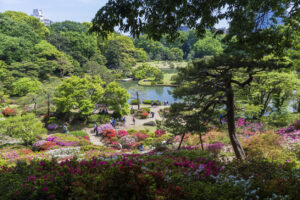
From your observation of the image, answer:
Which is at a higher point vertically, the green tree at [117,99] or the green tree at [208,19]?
the green tree at [208,19]

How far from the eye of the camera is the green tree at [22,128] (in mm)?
11438

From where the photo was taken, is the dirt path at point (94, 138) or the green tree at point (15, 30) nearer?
the dirt path at point (94, 138)

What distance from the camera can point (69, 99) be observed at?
52.7 feet

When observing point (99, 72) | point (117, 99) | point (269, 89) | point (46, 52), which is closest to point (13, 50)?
point (46, 52)

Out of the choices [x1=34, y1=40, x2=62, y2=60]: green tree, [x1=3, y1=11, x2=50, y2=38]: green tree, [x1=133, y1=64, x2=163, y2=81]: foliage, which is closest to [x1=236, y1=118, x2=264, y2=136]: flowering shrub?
[x1=133, y1=64, x2=163, y2=81]: foliage

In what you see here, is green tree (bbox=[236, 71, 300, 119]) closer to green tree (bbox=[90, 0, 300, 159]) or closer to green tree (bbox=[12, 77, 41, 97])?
green tree (bbox=[90, 0, 300, 159])

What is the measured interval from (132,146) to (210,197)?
9.80 m

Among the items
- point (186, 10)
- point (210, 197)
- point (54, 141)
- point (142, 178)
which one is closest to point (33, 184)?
point (142, 178)

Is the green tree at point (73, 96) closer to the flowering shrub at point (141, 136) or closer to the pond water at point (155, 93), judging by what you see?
the flowering shrub at point (141, 136)

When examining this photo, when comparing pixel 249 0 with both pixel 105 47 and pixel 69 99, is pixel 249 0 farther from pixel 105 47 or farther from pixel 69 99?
pixel 105 47

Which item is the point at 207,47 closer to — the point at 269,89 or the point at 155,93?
the point at 155,93

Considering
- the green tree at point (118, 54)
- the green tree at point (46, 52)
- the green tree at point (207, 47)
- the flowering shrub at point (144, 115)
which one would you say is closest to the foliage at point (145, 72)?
the green tree at point (118, 54)

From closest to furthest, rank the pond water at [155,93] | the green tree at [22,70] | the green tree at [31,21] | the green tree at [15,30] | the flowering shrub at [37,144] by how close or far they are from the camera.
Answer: the flowering shrub at [37,144] → the pond water at [155,93] → the green tree at [22,70] → the green tree at [15,30] → the green tree at [31,21]

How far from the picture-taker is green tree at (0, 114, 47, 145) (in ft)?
37.5
